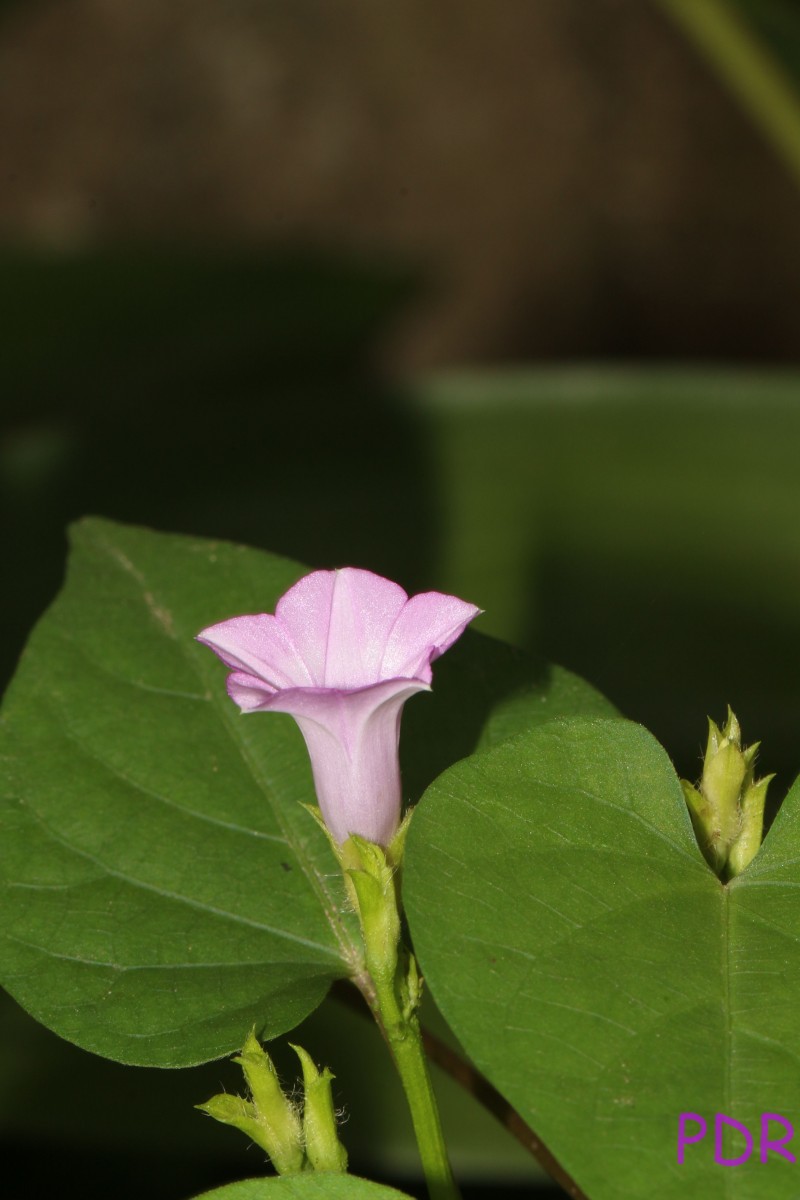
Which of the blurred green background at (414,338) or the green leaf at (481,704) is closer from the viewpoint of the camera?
the green leaf at (481,704)

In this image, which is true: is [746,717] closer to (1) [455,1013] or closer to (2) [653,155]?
(1) [455,1013]

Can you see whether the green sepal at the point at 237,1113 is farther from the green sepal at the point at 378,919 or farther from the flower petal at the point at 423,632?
the flower petal at the point at 423,632

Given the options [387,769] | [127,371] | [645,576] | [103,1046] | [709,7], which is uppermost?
[709,7]

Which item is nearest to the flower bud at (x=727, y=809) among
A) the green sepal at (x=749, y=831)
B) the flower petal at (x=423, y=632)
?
the green sepal at (x=749, y=831)

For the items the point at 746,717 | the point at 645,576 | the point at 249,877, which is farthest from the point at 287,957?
the point at 645,576

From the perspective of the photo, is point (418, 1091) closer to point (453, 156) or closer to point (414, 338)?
point (414, 338)

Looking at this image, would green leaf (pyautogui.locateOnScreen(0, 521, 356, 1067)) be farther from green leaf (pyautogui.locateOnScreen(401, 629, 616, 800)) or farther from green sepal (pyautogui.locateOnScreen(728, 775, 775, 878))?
green sepal (pyautogui.locateOnScreen(728, 775, 775, 878))
